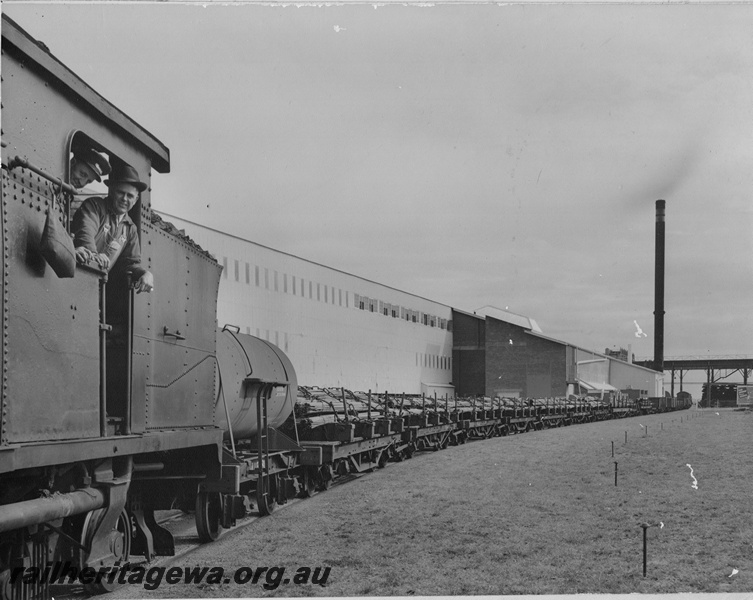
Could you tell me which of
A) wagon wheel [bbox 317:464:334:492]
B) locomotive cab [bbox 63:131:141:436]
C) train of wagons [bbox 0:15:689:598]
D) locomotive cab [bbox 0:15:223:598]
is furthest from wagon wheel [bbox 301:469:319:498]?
locomotive cab [bbox 63:131:141:436]

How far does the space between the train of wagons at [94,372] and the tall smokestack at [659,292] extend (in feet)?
206

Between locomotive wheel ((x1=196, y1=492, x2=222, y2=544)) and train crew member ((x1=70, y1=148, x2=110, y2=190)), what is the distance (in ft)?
14.6

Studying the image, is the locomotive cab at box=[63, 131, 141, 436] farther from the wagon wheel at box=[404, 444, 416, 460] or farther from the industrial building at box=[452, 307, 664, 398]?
the industrial building at box=[452, 307, 664, 398]

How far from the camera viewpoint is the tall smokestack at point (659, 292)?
67619 millimetres

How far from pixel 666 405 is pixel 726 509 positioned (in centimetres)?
5928

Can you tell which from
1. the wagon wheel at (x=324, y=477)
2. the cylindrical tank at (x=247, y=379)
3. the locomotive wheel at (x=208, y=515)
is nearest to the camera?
the locomotive wheel at (x=208, y=515)

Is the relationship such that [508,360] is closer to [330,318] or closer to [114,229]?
[330,318]

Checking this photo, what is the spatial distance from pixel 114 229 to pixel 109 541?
2.59 m

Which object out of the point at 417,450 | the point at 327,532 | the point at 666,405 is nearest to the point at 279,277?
the point at 417,450

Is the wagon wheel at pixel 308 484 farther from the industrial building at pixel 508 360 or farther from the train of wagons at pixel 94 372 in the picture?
the industrial building at pixel 508 360

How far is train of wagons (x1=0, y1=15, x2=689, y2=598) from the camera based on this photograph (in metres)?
4.95

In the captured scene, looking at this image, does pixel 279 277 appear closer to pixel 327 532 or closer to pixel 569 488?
pixel 569 488

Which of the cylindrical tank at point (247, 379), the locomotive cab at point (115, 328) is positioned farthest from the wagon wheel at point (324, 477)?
the locomotive cab at point (115, 328)

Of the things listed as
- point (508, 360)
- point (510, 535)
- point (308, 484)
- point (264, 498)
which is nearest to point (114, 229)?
point (264, 498)
